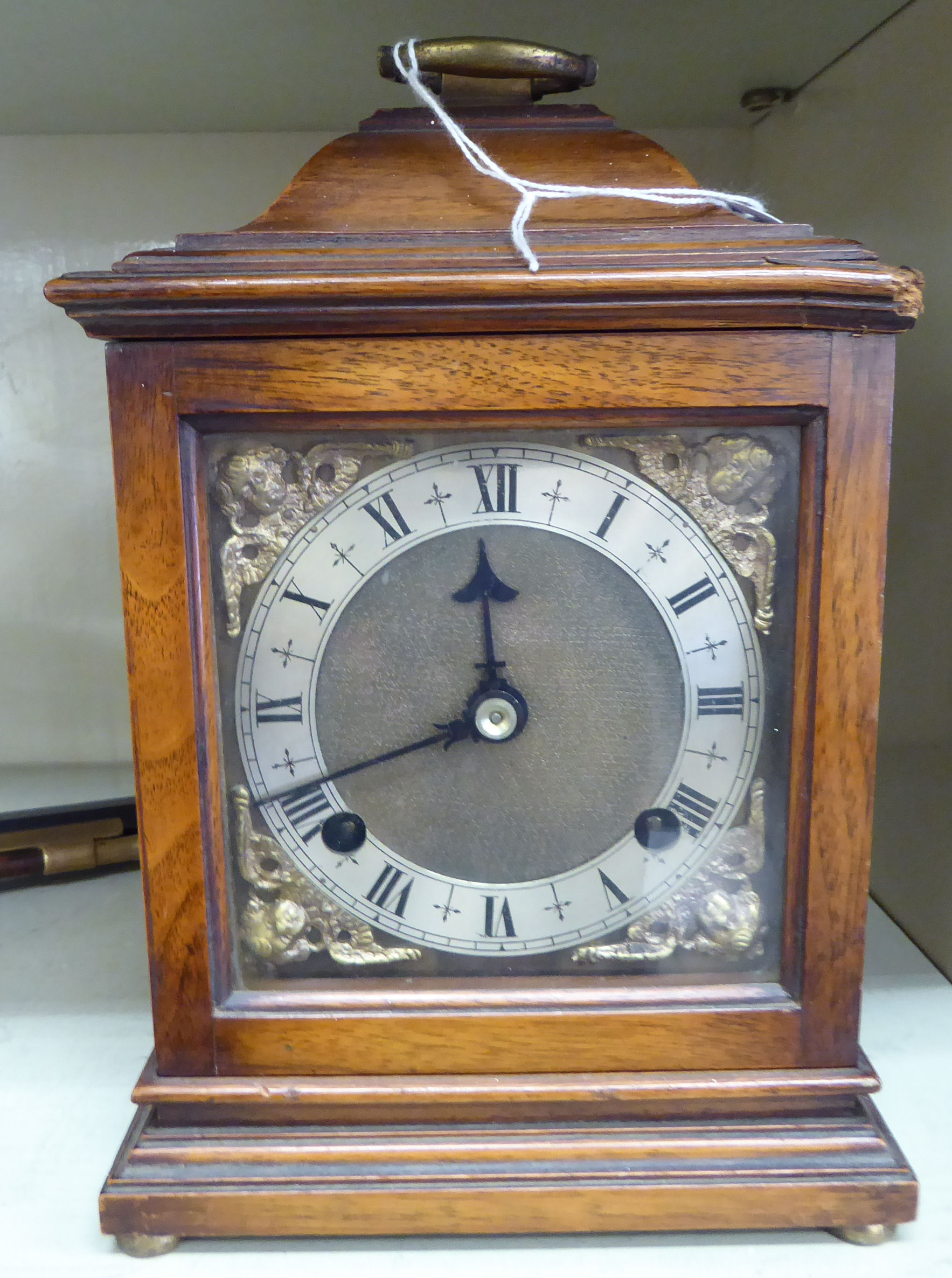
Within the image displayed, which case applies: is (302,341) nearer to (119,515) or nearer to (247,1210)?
(119,515)

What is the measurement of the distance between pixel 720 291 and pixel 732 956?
1.32 feet

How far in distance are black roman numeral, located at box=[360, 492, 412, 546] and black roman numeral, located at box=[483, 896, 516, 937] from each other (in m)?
0.23

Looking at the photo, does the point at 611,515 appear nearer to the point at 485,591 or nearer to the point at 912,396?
the point at 485,591

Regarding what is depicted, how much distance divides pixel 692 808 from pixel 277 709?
0.87 feet

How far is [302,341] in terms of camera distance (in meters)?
0.61

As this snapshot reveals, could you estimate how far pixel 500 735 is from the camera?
0.66m

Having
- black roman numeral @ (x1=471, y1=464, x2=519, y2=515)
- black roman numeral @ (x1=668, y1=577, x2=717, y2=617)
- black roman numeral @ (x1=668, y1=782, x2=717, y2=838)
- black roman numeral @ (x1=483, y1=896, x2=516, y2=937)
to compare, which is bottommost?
black roman numeral @ (x1=483, y1=896, x2=516, y2=937)

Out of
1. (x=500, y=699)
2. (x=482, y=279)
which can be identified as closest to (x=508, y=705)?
(x=500, y=699)

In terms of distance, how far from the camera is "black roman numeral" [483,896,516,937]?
0.68 m

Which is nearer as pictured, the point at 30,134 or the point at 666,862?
the point at 666,862

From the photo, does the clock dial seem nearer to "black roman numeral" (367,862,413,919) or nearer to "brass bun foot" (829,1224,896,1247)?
"black roman numeral" (367,862,413,919)


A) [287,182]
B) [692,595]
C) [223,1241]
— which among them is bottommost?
[223,1241]

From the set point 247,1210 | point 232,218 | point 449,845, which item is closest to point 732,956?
point 449,845

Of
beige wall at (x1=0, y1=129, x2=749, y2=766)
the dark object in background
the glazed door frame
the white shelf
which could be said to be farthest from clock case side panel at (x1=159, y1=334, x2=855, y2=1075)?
beige wall at (x1=0, y1=129, x2=749, y2=766)
